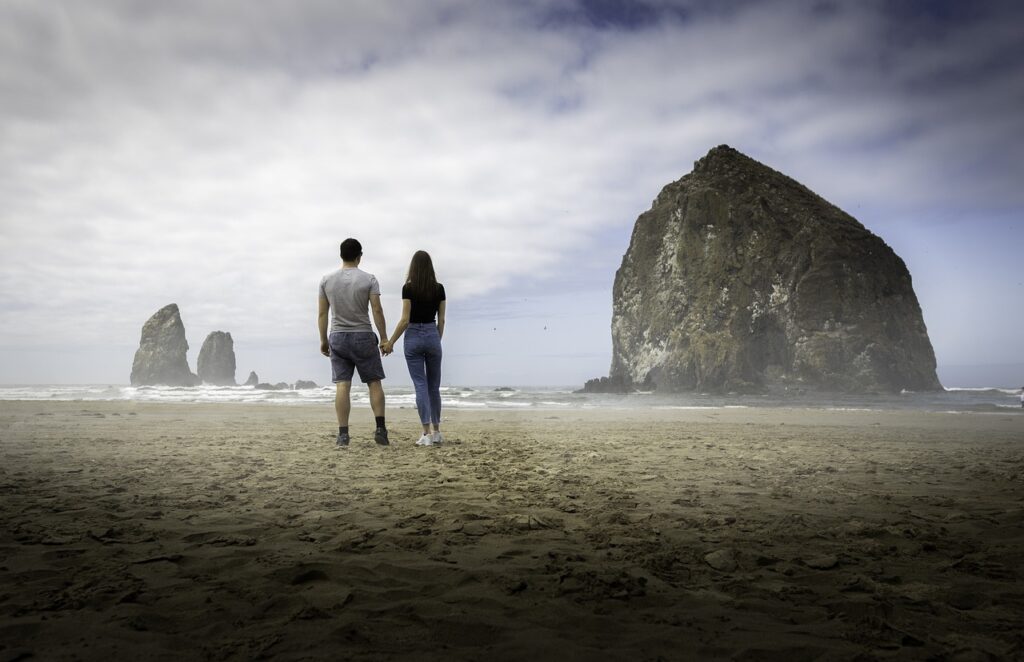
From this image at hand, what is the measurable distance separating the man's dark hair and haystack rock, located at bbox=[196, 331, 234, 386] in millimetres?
82239

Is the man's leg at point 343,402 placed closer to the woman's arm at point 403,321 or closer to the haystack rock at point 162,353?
the woman's arm at point 403,321

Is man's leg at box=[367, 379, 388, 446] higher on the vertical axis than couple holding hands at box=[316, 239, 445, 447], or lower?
lower

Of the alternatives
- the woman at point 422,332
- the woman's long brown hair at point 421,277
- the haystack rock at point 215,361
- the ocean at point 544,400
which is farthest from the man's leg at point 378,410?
the haystack rock at point 215,361

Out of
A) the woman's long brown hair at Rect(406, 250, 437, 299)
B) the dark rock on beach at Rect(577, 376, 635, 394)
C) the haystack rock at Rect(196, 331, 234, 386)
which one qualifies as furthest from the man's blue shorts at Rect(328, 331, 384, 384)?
the haystack rock at Rect(196, 331, 234, 386)

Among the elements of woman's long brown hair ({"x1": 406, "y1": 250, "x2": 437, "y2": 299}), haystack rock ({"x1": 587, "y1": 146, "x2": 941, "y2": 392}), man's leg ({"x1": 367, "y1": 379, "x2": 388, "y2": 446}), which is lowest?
man's leg ({"x1": 367, "y1": 379, "x2": 388, "y2": 446})

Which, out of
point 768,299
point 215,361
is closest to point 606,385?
point 768,299

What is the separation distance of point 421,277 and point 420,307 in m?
0.35

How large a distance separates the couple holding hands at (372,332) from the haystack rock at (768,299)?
4573cm

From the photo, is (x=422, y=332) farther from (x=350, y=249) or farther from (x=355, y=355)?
(x=350, y=249)

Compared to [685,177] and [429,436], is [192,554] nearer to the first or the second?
[429,436]

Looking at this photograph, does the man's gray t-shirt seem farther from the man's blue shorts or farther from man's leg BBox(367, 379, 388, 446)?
man's leg BBox(367, 379, 388, 446)

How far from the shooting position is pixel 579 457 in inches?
215

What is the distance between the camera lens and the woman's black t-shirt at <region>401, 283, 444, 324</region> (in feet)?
20.4

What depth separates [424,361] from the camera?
6.44 m
